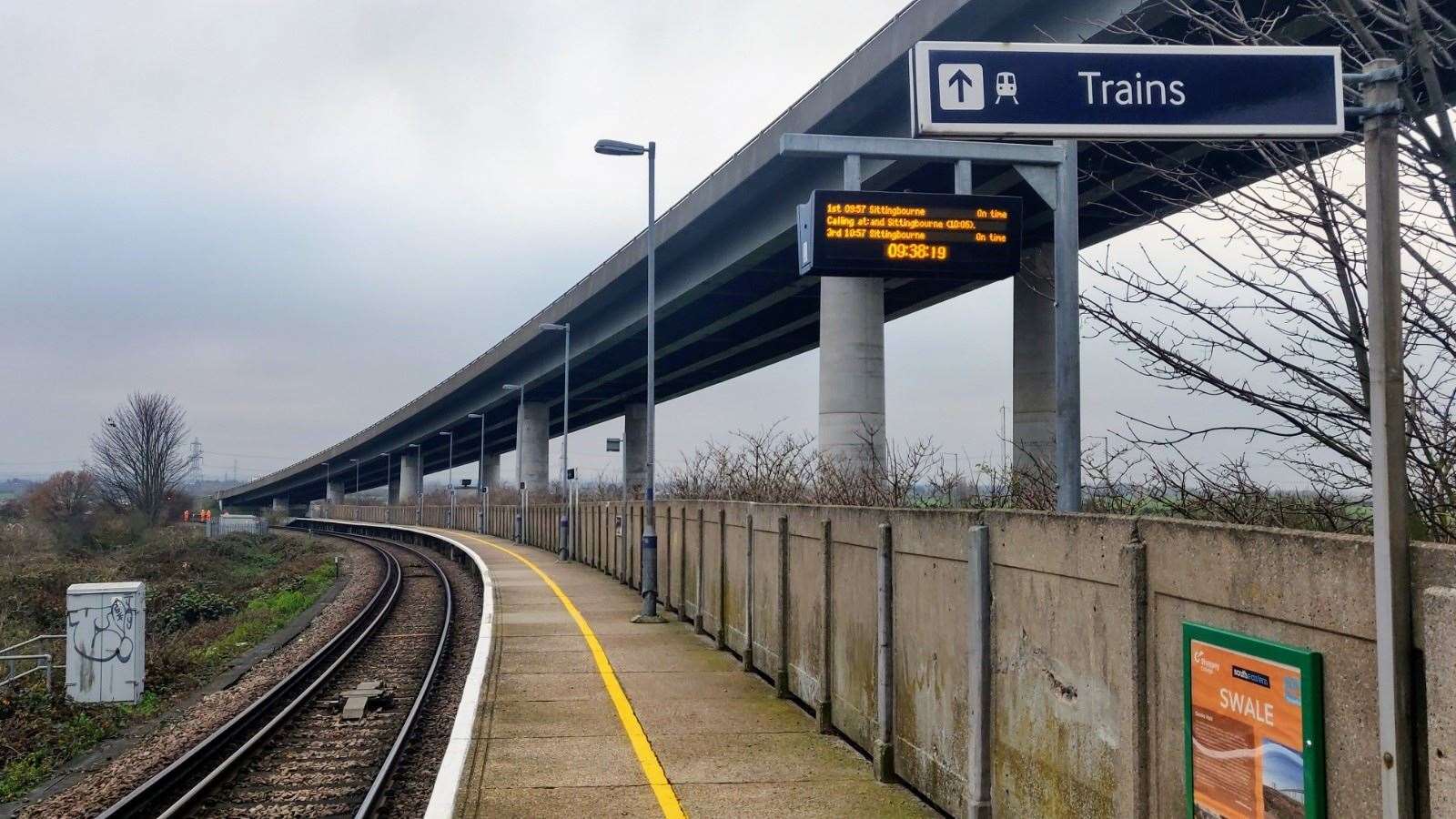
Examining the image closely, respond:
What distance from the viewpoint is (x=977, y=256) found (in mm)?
8766

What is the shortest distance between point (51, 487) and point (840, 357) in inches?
3743

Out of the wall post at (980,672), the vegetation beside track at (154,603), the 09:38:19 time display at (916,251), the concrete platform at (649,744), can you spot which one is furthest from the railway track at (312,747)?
the 09:38:19 time display at (916,251)

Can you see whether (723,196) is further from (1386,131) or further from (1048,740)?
(1386,131)

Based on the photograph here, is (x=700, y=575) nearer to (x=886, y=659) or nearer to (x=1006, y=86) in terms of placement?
(x=886, y=659)

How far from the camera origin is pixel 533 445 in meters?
67.9

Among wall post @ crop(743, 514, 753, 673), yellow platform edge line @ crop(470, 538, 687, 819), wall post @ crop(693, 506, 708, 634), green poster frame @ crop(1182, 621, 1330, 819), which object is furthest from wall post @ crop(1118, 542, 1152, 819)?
wall post @ crop(693, 506, 708, 634)

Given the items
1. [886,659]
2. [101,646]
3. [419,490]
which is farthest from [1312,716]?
[419,490]

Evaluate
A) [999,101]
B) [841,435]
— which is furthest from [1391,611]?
[841,435]

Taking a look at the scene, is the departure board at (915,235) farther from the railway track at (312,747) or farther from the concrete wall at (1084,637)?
the railway track at (312,747)

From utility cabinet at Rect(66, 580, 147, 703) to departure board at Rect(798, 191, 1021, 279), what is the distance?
11882 mm

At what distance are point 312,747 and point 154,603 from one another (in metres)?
26.5

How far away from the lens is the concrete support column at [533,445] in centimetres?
6706

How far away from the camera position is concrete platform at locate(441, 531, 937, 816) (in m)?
7.73

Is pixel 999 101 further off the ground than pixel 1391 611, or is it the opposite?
pixel 999 101
